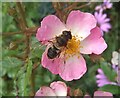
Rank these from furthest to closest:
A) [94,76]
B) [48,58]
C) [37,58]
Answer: [94,76] → [37,58] → [48,58]

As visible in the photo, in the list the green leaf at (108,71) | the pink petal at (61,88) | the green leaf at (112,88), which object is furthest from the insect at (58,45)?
the green leaf at (108,71)

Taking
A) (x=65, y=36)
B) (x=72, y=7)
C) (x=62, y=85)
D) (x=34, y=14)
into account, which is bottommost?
(x=62, y=85)

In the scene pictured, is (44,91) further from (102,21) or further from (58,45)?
(102,21)

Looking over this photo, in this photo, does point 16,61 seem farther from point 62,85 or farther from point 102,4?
point 102,4

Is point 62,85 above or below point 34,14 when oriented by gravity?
below

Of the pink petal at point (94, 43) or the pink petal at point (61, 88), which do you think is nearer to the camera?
the pink petal at point (94, 43)

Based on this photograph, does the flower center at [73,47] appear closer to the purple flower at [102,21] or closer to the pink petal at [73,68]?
the pink petal at [73,68]

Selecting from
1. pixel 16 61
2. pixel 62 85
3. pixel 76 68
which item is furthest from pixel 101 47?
pixel 16 61
